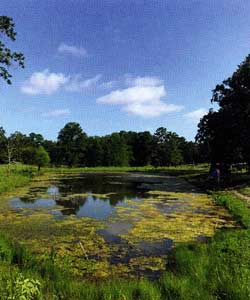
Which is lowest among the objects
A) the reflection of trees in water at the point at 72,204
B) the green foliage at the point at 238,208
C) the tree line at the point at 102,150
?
the reflection of trees in water at the point at 72,204

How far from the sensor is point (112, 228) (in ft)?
53.2

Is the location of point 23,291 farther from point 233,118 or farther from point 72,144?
point 72,144

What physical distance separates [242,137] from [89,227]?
2397 cm

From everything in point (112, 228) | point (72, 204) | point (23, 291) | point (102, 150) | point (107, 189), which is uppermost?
point (102, 150)

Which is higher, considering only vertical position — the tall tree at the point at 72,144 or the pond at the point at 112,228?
the tall tree at the point at 72,144

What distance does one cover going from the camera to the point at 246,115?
35344 mm

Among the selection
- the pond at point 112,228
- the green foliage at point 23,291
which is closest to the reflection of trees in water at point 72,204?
the pond at point 112,228

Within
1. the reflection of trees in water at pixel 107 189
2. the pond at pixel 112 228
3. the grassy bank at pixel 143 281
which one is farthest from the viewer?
the reflection of trees in water at pixel 107 189

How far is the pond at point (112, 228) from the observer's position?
10.9 m

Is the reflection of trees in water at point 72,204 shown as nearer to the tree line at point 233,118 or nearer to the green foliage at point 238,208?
the green foliage at point 238,208

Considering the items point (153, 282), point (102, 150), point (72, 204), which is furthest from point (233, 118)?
point (102, 150)

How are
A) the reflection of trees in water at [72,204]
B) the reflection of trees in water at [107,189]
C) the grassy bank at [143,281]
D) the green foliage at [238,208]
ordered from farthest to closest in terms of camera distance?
the reflection of trees in water at [107,189] → the reflection of trees in water at [72,204] → the green foliage at [238,208] → the grassy bank at [143,281]

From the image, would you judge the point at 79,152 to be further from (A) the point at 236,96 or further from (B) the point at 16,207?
(B) the point at 16,207

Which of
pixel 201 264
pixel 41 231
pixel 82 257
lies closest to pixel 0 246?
pixel 82 257
